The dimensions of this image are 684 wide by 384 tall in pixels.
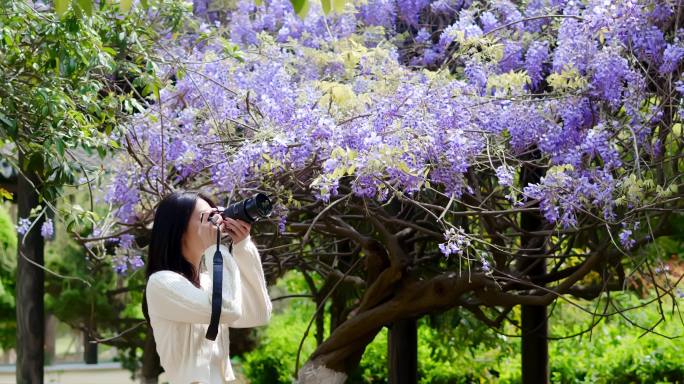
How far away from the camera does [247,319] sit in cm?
376

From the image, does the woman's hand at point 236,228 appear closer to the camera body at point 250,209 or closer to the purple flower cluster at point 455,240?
the camera body at point 250,209

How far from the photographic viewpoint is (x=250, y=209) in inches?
136

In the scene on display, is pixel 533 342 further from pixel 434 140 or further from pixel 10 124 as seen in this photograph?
pixel 10 124

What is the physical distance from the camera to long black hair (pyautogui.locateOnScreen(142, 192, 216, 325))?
3.65 metres

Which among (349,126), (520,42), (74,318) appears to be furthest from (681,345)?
(74,318)

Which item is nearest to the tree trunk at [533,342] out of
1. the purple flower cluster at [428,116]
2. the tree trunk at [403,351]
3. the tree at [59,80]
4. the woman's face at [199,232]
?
the tree trunk at [403,351]

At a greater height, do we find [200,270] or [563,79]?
[563,79]

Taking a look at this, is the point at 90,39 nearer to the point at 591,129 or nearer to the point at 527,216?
the point at 591,129

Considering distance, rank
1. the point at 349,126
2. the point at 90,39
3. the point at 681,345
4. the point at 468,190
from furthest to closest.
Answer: the point at 681,345, the point at 468,190, the point at 349,126, the point at 90,39

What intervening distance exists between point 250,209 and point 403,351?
4684 millimetres

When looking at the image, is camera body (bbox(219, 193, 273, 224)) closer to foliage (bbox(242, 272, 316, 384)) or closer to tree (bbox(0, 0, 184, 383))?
tree (bbox(0, 0, 184, 383))

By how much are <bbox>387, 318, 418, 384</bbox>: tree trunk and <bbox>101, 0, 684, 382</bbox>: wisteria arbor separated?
2.69 feet

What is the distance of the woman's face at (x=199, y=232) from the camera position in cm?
367

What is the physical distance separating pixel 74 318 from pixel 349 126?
5.19 metres
